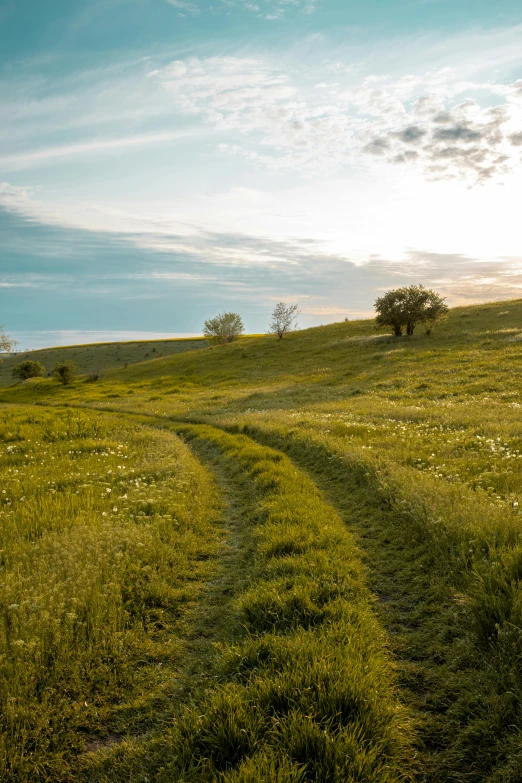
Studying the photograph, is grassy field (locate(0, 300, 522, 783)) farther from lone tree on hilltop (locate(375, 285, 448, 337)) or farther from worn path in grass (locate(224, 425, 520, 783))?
lone tree on hilltop (locate(375, 285, 448, 337))

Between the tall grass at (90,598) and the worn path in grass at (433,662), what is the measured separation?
8.74 feet

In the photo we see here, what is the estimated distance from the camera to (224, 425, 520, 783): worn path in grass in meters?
3.97

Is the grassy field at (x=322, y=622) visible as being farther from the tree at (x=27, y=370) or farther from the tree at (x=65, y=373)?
the tree at (x=27, y=370)

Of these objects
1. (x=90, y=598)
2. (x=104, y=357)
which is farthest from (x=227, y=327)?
(x=90, y=598)

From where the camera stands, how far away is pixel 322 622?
18.4ft

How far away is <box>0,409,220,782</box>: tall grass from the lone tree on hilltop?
38751mm

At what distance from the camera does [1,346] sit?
108 m

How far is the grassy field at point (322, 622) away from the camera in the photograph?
4.00 meters

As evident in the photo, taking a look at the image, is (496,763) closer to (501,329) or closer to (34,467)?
(34,467)

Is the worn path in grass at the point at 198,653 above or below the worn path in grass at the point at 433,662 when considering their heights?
below

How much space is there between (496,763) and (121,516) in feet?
24.6

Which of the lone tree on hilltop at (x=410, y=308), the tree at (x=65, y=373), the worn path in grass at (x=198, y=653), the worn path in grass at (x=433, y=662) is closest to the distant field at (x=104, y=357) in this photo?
the tree at (x=65, y=373)

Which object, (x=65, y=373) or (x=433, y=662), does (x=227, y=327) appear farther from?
(x=433, y=662)

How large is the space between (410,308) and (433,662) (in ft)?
148
